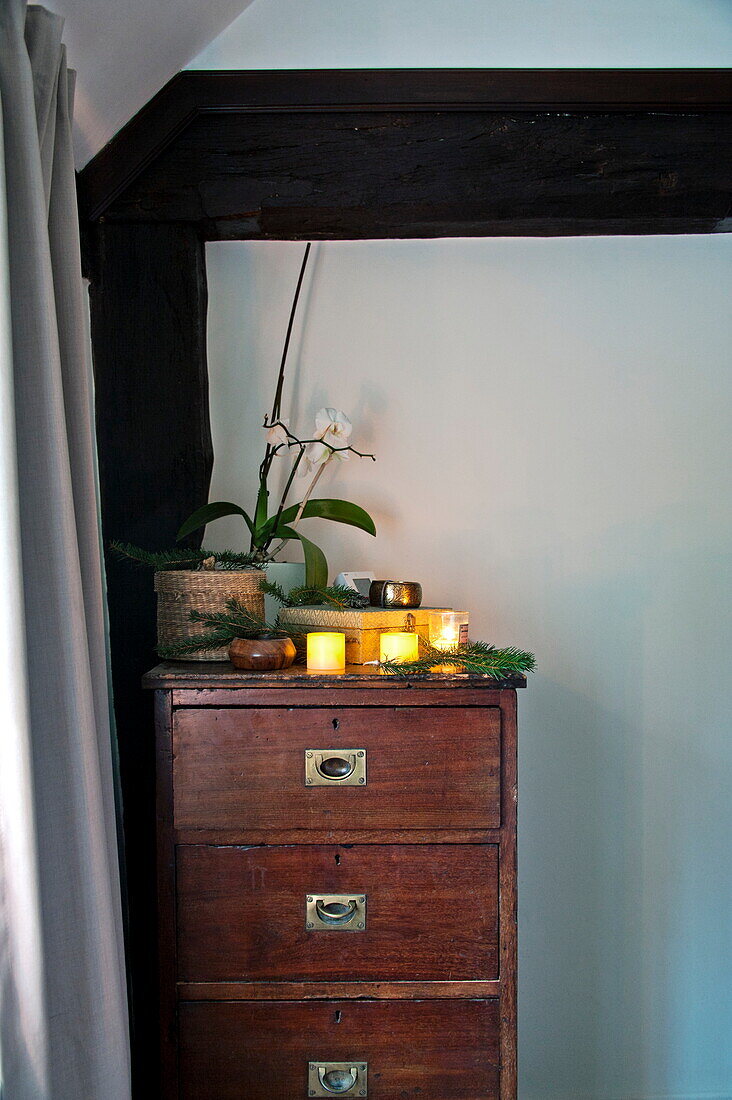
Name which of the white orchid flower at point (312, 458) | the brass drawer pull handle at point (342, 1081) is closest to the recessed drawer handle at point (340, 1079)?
the brass drawer pull handle at point (342, 1081)

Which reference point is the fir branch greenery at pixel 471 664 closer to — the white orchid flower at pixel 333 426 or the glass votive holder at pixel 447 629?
the glass votive holder at pixel 447 629

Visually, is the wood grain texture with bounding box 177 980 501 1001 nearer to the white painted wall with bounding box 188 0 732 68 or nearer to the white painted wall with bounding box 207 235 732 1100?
the white painted wall with bounding box 207 235 732 1100

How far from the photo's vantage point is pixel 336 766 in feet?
4.26

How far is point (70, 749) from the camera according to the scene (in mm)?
1093

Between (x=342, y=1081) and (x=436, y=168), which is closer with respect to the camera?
(x=342, y=1081)

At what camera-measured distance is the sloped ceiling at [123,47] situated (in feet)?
4.41

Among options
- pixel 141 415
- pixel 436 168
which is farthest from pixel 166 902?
pixel 436 168

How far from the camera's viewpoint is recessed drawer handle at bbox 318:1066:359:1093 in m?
1.28

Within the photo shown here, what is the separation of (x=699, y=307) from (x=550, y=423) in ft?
1.34

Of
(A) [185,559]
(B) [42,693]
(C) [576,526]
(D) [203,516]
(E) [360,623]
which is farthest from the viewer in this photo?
(C) [576,526]

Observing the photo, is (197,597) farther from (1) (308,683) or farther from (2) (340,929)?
(2) (340,929)

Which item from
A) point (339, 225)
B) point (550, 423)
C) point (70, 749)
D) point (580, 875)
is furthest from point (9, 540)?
point (580, 875)

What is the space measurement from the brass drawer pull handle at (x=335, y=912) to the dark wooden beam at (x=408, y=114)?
3.91 feet

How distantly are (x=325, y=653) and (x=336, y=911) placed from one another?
1.23ft
